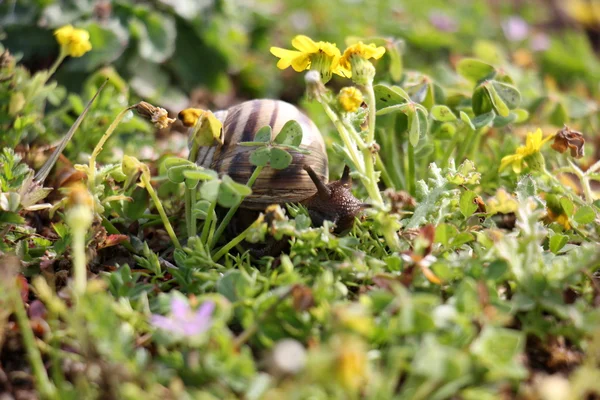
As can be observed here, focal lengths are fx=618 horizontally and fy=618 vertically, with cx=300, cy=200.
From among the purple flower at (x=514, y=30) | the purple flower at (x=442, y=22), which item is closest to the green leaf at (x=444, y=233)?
the purple flower at (x=442, y=22)

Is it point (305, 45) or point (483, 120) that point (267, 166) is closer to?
point (305, 45)

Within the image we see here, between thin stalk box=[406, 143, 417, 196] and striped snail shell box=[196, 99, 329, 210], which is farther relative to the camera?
thin stalk box=[406, 143, 417, 196]

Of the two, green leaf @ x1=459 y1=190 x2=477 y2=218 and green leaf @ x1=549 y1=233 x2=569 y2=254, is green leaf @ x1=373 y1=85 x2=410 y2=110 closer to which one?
green leaf @ x1=459 y1=190 x2=477 y2=218

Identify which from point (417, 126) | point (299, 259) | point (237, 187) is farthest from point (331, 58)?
point (299, 259)

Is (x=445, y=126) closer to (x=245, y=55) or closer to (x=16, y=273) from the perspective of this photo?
(x=16, y=273)

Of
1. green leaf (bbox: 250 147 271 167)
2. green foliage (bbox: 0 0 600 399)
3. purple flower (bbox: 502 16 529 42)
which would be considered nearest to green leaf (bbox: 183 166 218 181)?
green foliage (bbox: 0 0 600 399)

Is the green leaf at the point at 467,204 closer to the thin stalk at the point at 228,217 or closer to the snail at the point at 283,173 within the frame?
the snail at the point at 283,173

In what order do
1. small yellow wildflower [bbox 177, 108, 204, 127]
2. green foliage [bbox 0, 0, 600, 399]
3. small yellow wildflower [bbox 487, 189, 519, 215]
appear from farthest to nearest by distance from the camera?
small yellow wildflower [bbox 177, 108, 204, 127]
small yellow wildflower [bbox 487, 189, 519, 215]
green foliage [bbox 0, 0, 600, 399]

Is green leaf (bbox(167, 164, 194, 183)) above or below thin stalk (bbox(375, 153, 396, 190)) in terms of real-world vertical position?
above
